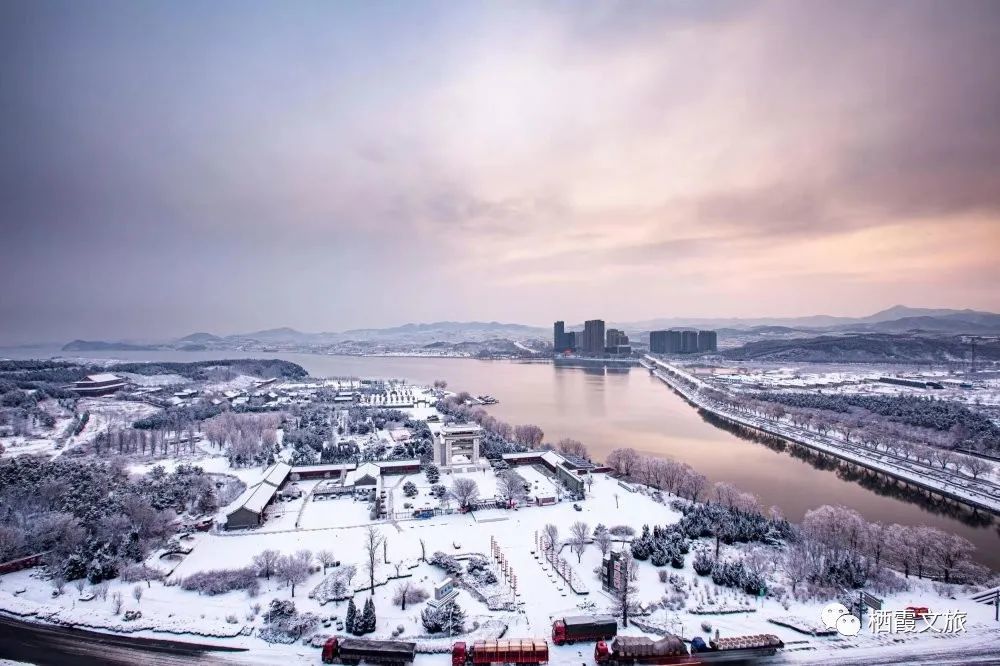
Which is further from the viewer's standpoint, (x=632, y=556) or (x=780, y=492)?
(x=780, y=492)

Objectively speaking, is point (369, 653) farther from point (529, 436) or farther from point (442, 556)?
point (529, 436)

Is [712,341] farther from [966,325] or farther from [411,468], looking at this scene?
[411,468]

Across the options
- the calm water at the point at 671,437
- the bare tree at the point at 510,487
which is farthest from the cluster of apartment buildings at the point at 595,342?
the bare tree at the point at 510,487

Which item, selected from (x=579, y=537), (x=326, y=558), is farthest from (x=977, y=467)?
(x=326, y=558)

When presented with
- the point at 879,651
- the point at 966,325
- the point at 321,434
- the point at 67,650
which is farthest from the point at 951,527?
the point at 966,325

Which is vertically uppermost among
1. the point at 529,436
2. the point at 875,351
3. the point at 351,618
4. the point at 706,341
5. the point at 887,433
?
the point at 706,341
